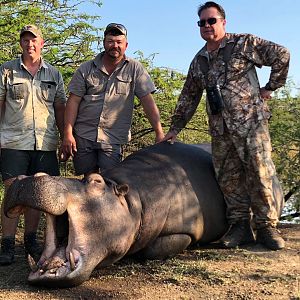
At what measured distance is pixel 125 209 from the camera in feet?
14.2

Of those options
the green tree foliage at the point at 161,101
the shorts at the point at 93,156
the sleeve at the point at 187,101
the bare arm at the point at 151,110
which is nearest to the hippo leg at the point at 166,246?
the shorts at the point at 93,156

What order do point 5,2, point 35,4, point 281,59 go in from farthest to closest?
point 35,4
point 5,2
point 281,59

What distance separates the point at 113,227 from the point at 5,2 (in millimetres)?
5222

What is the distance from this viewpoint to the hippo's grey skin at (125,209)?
146 inches

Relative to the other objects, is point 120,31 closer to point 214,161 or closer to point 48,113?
point 48,113

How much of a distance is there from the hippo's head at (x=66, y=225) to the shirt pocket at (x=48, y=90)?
159cm

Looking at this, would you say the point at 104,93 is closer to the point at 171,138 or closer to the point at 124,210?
the point at 171,138

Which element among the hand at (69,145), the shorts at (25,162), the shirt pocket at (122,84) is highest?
the shirt pocket at (122,84)

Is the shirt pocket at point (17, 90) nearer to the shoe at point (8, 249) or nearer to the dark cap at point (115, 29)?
the dark cap at point (115, 29)

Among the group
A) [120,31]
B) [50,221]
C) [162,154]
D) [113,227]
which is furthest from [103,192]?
[120,31]

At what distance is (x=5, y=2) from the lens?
316 inches

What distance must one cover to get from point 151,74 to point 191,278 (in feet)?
18.2

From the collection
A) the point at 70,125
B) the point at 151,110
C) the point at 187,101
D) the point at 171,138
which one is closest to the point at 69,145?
the point at 70,125

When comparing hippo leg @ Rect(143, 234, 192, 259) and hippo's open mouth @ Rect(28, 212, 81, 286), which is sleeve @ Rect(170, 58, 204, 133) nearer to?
hippo leg @ Rect(143, 234, 192, 259)
